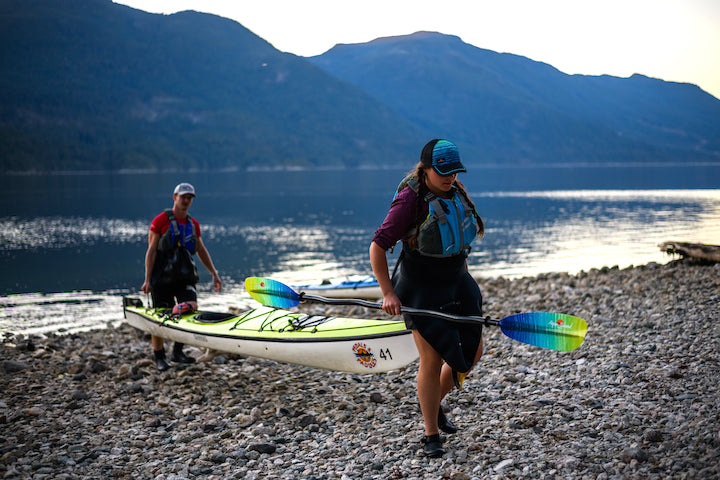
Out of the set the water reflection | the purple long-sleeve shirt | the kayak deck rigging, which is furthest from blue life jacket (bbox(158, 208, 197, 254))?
the water reflection

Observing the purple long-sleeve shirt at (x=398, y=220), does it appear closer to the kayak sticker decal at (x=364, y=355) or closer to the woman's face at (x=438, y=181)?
the woman's face at (x=438, y=181)

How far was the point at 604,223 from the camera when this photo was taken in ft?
128

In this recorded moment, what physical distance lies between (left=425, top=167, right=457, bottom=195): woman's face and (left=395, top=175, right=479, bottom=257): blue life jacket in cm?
6

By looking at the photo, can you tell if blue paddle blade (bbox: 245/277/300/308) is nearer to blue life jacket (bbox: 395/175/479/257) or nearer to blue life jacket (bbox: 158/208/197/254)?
blue life jacket (bbox: 395/175/479/257)

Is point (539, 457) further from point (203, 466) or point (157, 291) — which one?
point (157, 291)

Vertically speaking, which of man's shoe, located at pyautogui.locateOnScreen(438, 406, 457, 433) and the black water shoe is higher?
man's shoe, located at pyautogui.locateOnScreen(438, 406, 457, 433)

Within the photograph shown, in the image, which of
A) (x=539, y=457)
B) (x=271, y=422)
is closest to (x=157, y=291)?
(x=271, y=422)

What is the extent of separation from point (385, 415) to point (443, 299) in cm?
192

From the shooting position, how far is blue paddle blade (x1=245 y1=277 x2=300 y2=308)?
552cm

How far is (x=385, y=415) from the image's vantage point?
18.5ft

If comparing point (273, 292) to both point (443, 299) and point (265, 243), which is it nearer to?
point (443, 299)

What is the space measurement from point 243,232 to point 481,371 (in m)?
31.3

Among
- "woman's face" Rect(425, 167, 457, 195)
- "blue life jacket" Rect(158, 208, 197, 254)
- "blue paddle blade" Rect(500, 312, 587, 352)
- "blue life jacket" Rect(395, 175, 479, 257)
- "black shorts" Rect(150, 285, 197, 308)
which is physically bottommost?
"black shorts" Rect(150, 285, 197, 308)

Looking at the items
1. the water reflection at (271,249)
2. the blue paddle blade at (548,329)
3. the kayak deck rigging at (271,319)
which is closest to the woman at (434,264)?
the blue paddle blade at (548,329)
